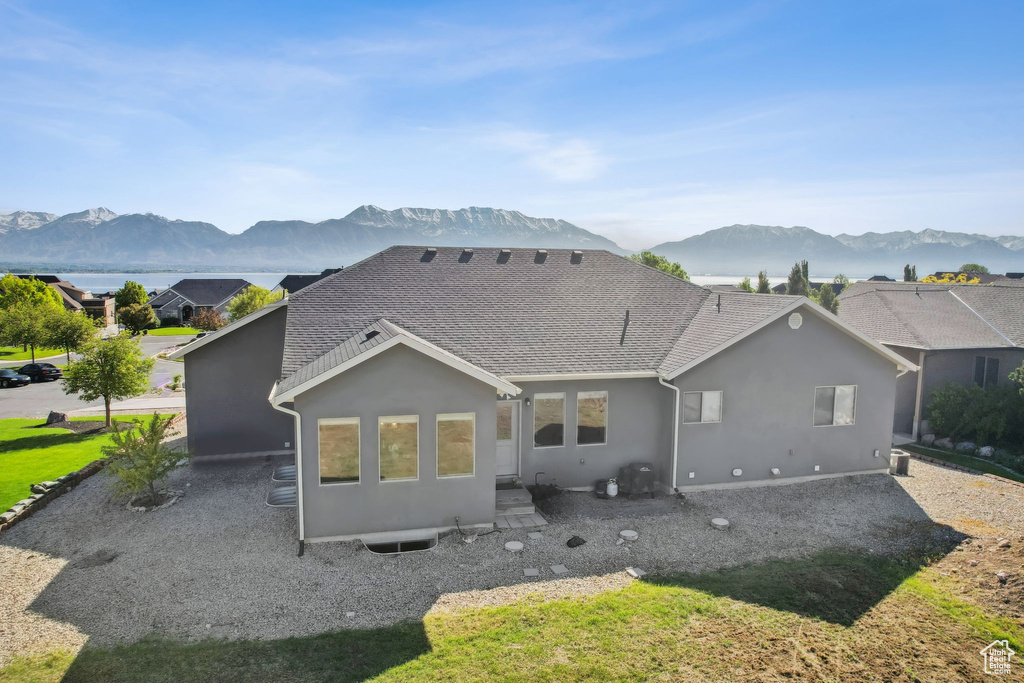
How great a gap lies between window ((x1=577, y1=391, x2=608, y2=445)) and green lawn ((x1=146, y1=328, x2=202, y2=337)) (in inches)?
2554

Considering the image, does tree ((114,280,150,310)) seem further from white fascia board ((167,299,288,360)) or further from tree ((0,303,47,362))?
white fascia board ((167,299,288,360))

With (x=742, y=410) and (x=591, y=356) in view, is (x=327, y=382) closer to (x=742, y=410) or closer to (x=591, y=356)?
(x=591, y=356)

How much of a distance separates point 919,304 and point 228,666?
2911 centimetres

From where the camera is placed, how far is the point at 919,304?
2598 centimetres

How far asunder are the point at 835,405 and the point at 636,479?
6257mm

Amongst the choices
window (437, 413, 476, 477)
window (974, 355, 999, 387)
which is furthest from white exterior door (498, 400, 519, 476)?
window (974, 355, 999, 387)

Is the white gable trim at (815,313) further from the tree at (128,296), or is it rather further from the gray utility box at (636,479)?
the tree at (128,296)

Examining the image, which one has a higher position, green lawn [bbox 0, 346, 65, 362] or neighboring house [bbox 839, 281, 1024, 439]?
neighboring house [bbox 839, 281, 1024, 439]

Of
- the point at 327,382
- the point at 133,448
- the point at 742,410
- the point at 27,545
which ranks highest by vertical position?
the point at 327,382

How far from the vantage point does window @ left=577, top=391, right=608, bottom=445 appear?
15.5m

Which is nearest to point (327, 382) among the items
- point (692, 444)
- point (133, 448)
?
point (133, 448)

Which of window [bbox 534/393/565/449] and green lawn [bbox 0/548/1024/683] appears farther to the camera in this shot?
window [bbox 534/393/565/449]

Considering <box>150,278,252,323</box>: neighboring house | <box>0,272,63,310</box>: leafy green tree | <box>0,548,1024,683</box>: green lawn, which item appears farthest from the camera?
<box>150,278,252,323</box>: neighboring house

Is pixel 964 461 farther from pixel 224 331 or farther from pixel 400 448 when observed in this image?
pixel 224 331
